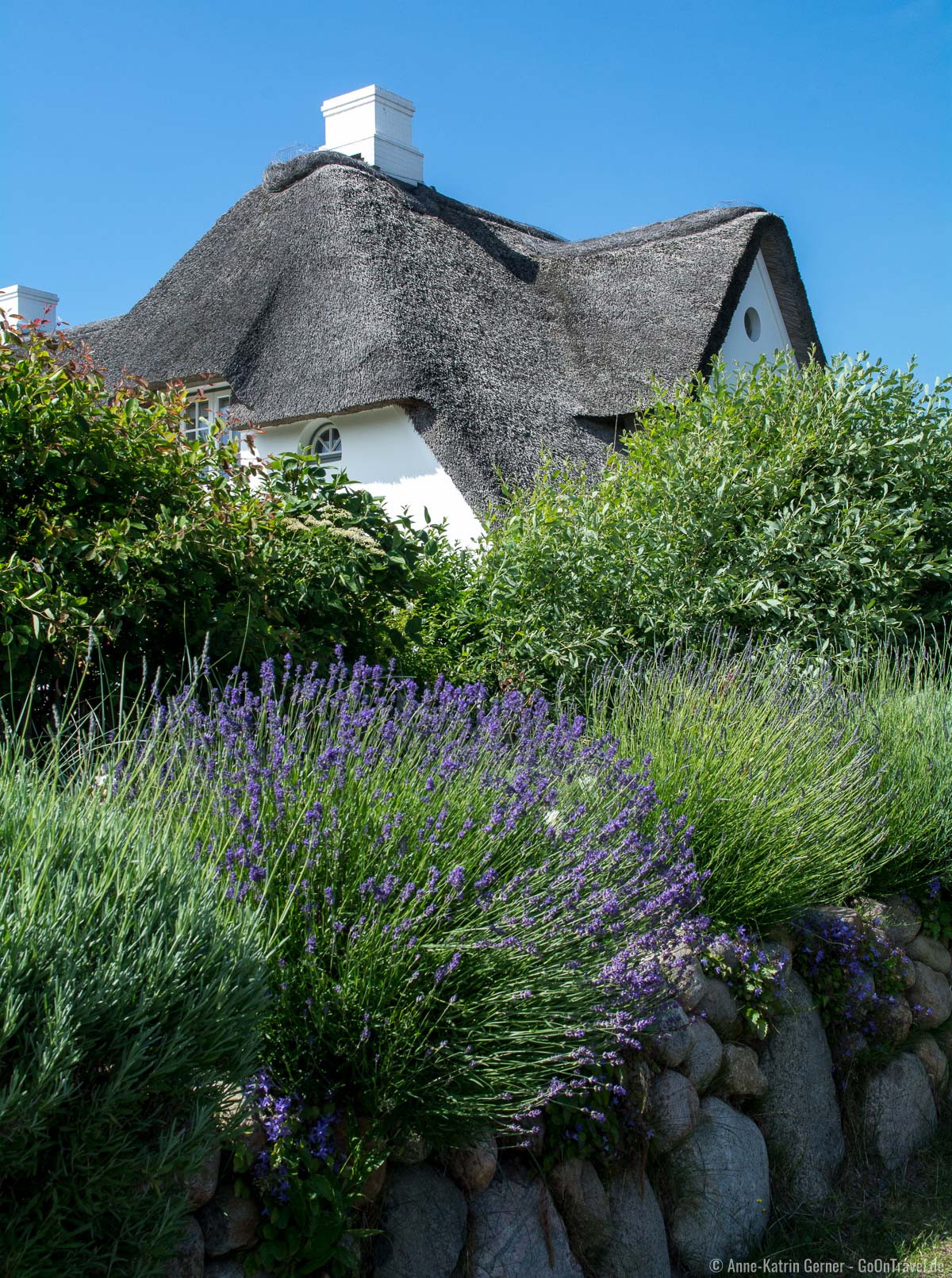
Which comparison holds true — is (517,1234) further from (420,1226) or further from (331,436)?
(331,436)

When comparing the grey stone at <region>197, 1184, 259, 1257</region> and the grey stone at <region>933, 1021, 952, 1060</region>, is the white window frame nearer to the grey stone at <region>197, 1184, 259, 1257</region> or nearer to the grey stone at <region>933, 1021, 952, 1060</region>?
the grey stone at <region>933, 1021, 952, 1060</region>

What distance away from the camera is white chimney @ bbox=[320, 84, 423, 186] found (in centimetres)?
1410

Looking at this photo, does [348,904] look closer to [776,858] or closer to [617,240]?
[776,858]

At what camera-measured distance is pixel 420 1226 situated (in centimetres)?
245

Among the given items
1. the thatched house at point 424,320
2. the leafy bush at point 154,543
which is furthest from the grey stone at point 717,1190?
the thatched house at point 424,320

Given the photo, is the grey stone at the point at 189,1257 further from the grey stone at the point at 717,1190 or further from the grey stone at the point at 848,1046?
the grey stone at the point at 848,1046

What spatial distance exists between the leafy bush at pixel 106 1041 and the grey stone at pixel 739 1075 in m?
1.98

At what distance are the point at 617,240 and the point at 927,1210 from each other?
1369 cm

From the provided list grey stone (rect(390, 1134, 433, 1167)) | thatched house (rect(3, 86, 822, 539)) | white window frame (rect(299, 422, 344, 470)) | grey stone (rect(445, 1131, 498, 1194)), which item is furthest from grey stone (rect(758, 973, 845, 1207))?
white window frame (rect(299, 422, 344, 470))

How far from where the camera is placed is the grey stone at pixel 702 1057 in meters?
Result: 3.30

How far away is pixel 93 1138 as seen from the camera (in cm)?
176

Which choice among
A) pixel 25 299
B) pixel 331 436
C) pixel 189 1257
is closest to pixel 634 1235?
pixel 189 1257

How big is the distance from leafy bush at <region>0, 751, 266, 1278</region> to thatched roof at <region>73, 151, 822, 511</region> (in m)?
8.40

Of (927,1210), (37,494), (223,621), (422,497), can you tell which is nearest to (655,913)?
(927,1210)
